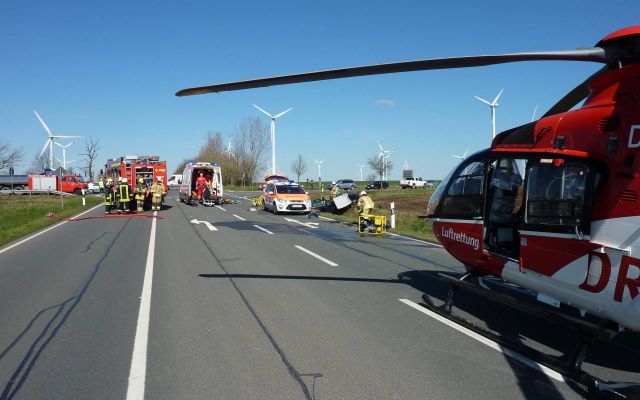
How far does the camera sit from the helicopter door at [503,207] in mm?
6551

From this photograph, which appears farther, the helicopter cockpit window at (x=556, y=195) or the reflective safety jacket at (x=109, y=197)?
the reflective safety jacket at (x=109, y=197)

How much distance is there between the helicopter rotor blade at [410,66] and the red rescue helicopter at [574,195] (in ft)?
0.04

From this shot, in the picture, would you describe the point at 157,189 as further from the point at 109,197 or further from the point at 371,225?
the point at 371,225

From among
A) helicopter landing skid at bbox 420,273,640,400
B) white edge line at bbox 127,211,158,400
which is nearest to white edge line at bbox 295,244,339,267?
white edge line at bbox 127,211,158,400

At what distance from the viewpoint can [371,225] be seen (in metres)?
18.6

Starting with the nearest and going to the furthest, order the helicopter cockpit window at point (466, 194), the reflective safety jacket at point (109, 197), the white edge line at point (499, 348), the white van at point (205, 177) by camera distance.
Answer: the white edge line at point (499, 348) < the helicopter cockpit window at point (466, 194) < the reflective safety jacket at point (109, 197) < the white van at point (205, 177)

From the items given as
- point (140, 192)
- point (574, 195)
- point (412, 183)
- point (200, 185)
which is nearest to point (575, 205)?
point (574, 195)

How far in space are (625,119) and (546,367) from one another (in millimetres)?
2470

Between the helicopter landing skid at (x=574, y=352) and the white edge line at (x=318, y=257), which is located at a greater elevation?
the helicopter landing skid at (x=574, y=352)

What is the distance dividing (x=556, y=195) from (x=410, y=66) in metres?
2.04

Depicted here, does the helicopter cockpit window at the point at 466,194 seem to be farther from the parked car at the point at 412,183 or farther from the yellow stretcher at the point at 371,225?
the parked car at the point at 412,183

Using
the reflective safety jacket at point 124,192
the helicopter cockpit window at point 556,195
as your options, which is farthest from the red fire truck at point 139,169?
the helicopter cockpit window at point 556,195

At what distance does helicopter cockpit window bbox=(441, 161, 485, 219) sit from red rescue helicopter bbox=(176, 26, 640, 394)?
0.66 ft

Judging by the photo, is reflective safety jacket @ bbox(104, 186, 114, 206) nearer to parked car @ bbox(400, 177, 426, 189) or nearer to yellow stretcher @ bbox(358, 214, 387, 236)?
yellow stretcher @ bbox(358, 214, 387, 236)
